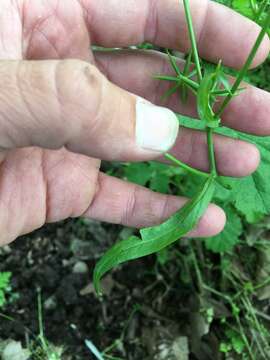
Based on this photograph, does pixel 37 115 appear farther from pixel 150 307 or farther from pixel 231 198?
pixel 150 307

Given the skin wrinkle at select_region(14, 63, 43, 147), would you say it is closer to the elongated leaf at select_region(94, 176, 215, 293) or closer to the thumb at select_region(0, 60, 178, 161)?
the thumb at select_region(0, 60, 178, 161)

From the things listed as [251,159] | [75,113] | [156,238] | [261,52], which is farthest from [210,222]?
[75,113]

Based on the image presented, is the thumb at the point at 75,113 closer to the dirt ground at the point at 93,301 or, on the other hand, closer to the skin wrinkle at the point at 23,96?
the skin wrinkle at the point at 23,96

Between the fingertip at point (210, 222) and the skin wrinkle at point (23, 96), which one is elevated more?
the skin wrinkle at point (23, 96)

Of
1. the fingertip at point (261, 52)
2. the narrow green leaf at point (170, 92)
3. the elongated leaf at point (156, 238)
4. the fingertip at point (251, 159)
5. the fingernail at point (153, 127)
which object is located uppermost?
the fingertip at point (261, 52)

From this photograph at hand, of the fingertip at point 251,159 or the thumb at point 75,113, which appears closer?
the thumb at point 75,113

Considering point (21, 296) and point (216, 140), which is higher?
point (216, 140)

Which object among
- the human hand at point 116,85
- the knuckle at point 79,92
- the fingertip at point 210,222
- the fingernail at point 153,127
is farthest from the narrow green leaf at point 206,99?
the fingertip at point 210,222

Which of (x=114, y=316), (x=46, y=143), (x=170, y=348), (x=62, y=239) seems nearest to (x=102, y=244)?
(x=62, y=239)
